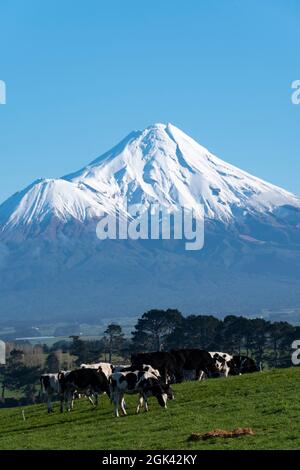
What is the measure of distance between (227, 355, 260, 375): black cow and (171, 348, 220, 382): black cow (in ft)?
4.72

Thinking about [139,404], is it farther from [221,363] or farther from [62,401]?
[221,363]

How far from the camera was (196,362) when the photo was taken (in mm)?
43125

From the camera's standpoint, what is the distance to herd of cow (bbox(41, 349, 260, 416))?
30.1m

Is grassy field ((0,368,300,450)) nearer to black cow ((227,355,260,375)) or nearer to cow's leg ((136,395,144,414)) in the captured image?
cow's leg ((136,395,144,414))

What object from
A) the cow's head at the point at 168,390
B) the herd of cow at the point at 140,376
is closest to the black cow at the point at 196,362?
the herd of cow at the point at 140,376

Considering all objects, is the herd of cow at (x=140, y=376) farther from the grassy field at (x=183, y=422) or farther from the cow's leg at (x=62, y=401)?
the grassy field at (x=183, y=422)

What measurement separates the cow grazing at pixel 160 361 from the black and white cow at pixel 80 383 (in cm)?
483

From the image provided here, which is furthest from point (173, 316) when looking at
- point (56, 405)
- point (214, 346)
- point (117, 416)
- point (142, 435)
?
point (142, 435)

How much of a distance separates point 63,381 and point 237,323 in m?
53.6

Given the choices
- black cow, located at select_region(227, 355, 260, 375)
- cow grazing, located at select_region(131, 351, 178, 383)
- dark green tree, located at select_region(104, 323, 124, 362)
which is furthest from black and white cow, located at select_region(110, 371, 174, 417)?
dark green tree, located at select_region(104, 323, 124, 362)

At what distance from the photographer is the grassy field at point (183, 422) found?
21781 mm

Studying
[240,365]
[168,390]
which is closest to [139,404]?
[168,390]

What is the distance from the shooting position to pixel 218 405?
28.3m
